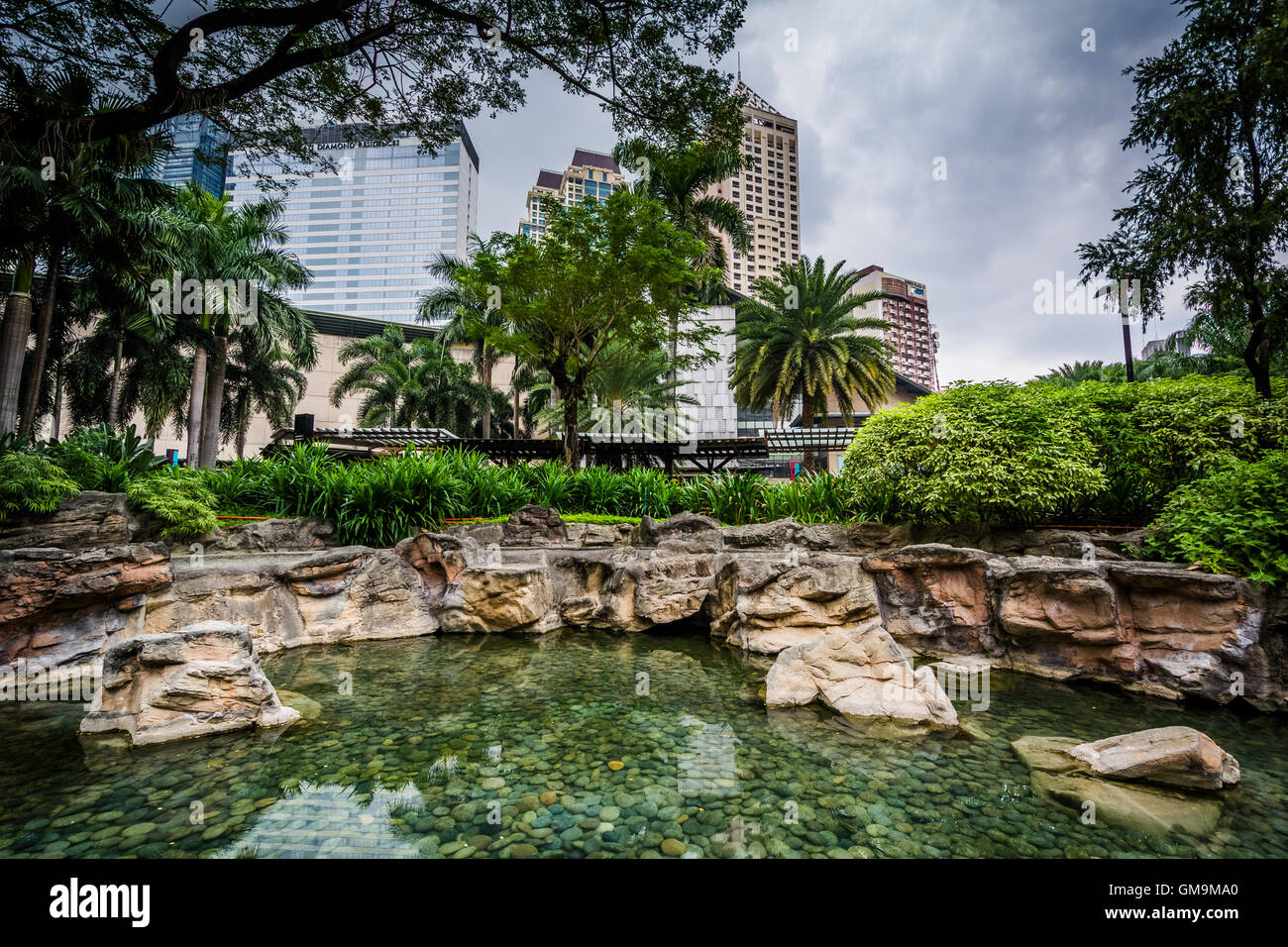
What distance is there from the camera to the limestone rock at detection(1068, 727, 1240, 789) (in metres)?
3.78

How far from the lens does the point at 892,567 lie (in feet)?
24.9

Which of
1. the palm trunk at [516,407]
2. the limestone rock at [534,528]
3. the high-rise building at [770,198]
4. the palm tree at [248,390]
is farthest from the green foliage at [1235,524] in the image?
the high-rise building at [770,198]

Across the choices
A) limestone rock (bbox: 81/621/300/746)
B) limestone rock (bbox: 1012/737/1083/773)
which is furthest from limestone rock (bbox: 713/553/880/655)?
limestone rock (bbox: 81/621/300/746)

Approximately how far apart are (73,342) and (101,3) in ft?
94.6

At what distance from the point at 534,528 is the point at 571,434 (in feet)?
19.4

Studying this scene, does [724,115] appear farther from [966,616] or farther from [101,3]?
[966,616]

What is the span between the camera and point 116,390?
2425 cm

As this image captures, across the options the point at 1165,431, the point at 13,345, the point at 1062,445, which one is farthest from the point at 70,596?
the point at 13,345

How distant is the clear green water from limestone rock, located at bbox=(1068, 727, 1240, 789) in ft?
0.56

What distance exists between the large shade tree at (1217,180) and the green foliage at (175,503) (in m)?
17.0

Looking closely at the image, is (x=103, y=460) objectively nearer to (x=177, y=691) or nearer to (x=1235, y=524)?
(x=177, y=691)

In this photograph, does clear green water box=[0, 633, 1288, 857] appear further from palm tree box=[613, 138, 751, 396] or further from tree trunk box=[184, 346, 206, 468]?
tree trunk box=[184, 346, 206, 468]
